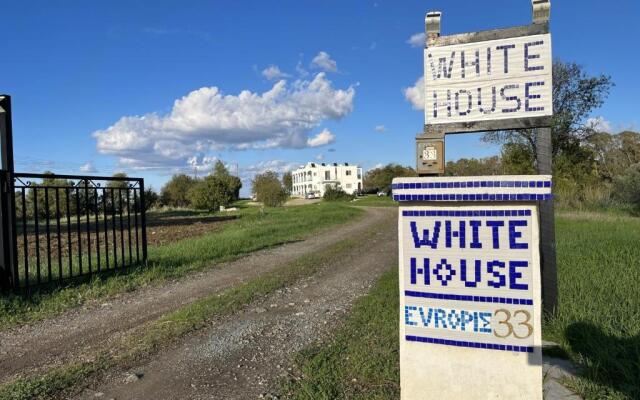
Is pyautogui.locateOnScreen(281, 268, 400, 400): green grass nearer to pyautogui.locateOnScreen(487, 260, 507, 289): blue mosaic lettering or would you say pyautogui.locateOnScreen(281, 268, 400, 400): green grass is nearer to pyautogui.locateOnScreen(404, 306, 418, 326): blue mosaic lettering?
pyautogui.locateOnScreen(404, 306, 418, 326): blue mosaic lettering

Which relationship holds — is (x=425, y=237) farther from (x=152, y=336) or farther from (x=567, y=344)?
(x=152, y=336)

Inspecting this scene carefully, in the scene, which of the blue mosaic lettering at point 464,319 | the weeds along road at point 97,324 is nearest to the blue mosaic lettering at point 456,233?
the blue mosaic lettering at point 464,319

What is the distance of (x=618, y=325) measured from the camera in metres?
4.02

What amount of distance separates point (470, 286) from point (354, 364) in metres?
1.70

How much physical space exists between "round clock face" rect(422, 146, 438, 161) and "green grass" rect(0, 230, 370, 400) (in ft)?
10.4

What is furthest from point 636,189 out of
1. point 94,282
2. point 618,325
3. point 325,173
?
point 325,173

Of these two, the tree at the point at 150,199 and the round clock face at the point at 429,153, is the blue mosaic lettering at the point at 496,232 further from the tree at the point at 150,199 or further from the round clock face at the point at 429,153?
the tree at the point at 150,199

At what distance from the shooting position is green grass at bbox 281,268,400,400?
3.29m

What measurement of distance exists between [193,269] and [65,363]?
4.60 m

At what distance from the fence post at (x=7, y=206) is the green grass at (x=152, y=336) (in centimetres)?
282

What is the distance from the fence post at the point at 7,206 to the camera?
21.1 feet

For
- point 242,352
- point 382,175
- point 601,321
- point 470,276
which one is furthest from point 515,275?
point 382,175

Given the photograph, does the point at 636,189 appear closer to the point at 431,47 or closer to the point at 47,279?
the point at 431,47

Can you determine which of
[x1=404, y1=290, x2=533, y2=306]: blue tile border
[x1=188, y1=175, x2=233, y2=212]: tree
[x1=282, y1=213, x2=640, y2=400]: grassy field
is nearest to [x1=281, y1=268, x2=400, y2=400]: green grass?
[x1=282, y1=213, x2=640, y2=400]: grassy field
